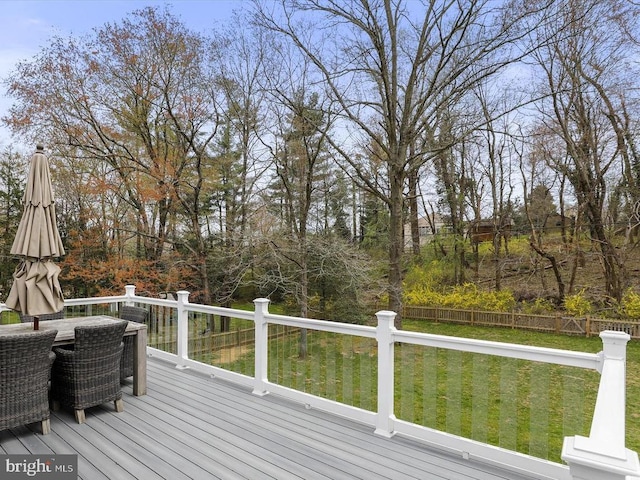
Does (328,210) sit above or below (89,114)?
below

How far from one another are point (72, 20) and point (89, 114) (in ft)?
9.08

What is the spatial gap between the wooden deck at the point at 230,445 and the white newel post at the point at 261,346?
0.82 ft

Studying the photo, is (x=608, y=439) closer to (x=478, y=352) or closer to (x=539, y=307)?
(x=478, y=352)

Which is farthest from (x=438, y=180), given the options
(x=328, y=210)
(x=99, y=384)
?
(x=99, y=384)

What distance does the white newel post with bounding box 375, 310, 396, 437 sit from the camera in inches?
131

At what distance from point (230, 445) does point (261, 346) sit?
54.1 inches

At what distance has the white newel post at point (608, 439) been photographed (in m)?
1.57

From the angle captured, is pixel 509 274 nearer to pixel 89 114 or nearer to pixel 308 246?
pixel 308 246

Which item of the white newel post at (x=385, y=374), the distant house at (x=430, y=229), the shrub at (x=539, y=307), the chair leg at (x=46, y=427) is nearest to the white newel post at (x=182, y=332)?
the chair leg at (x=46, y=427)

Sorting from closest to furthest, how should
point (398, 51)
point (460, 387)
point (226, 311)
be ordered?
1. point (460, 387)
2. point (226, 311)
3. point (398, 51)

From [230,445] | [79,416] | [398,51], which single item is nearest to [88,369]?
[79,416]

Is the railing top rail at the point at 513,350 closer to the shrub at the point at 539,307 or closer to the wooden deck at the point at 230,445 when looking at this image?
the wooden deck at the point at 230,445

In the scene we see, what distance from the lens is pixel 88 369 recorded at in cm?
352

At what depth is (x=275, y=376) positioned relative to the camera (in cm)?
432
